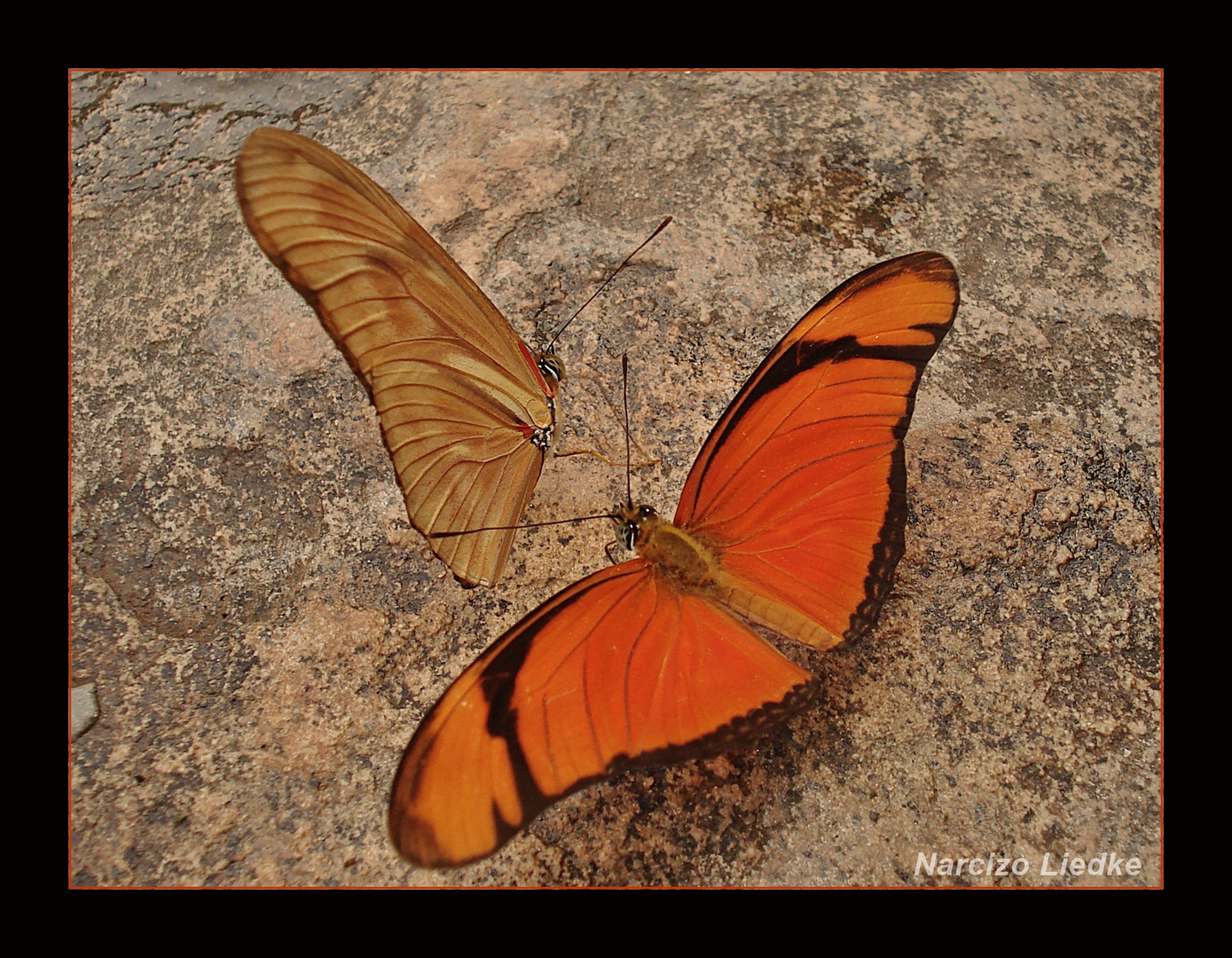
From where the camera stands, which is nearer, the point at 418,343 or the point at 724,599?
the point at 724,599

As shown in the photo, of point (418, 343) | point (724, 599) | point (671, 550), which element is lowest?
point (724, 599)

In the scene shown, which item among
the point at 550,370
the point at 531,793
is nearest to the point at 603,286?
the point at 550,370

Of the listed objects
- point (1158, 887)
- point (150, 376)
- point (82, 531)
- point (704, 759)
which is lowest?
point (1158, 887)

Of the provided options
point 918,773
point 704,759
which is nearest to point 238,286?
point 704,759

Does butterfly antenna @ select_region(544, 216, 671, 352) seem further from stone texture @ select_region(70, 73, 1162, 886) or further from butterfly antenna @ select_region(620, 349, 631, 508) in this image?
butterfly antenna @ select_region(620, 349, 631, 508)

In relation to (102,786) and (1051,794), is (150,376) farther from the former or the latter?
(1051,794)

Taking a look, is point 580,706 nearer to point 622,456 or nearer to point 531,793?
point 531,793
